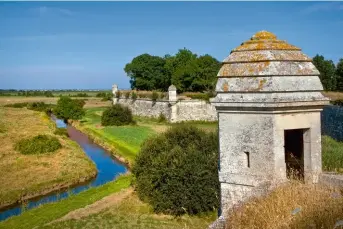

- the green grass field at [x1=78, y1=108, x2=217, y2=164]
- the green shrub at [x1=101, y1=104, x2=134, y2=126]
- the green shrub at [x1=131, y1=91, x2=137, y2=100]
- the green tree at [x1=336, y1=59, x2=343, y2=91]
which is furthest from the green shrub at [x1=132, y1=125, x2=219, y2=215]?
the green tree at [x1=336, y1=59, x2=343, y2=91]

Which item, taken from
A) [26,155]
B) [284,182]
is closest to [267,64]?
[284,182]

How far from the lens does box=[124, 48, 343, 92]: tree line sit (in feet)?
178

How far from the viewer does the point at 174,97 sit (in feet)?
144

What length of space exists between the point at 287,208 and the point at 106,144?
2981 centimetres

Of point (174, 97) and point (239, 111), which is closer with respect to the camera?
point (239, 111)

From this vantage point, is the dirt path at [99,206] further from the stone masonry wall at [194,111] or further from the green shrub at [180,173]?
the stone masonry wall at [194,111]

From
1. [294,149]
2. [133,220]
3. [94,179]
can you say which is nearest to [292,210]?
[294,149]

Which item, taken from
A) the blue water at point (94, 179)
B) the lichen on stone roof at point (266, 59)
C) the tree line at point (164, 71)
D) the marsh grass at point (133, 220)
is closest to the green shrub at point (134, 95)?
the tree line at point (164, 71)

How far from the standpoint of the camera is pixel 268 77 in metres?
5.71

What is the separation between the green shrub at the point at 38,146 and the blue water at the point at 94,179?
2825 millimetres

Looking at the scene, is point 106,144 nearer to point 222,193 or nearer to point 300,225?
point 222,193

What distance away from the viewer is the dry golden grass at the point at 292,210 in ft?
14.1

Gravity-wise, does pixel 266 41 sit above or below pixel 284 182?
above

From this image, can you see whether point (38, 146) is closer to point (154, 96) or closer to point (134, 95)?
point (154, 96)
